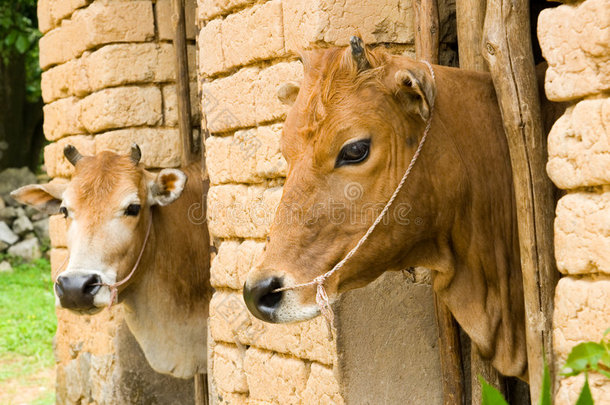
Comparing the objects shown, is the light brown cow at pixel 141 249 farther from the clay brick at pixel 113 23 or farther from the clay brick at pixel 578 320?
the clay brick at pixel 578 320

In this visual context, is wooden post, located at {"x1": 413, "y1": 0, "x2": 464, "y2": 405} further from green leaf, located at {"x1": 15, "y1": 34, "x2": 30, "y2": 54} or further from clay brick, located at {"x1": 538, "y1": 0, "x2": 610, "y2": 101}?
A: green leaf, located at {"x1": 15, "y1": 34, "x2": 30, "y2": 54}

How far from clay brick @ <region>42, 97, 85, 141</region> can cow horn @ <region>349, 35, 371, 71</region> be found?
4200mm

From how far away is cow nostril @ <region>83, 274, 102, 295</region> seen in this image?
539 cm

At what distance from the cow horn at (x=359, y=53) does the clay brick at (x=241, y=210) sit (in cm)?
118

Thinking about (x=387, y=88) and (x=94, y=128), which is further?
(x=94, y=128)

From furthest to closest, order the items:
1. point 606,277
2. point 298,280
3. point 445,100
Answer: point 445,100 → point 298,280 → point 606,277

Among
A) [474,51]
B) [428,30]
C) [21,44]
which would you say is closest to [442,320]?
[474,51]

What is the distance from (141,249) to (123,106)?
131 cm

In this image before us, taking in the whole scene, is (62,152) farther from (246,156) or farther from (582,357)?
(582,357)

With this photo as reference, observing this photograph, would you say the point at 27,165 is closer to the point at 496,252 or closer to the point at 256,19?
the point at 256,19

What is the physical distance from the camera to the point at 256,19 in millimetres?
4719

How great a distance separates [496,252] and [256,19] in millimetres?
1908

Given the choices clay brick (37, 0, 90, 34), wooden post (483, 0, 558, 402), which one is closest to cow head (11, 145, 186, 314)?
clay brick (37, 0, 90, 34)

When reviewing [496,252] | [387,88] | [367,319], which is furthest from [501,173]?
[367,319]
